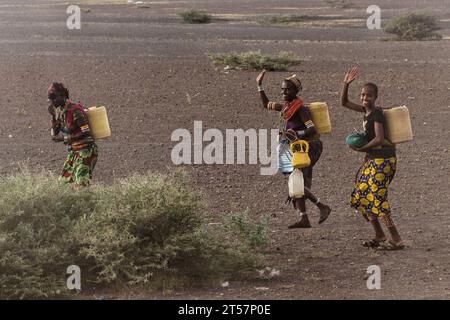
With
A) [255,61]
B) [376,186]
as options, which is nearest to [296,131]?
[376,186]

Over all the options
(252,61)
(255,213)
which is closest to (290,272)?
(255,213)

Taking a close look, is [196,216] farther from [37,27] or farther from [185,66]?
[37,27]

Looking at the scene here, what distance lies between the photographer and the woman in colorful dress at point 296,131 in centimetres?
1105

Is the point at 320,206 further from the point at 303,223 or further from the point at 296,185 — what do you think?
the point at 296,185

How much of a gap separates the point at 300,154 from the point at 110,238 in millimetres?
2776

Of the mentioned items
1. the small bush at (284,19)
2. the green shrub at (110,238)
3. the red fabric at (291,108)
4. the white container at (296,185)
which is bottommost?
the green shrub at (110,238)

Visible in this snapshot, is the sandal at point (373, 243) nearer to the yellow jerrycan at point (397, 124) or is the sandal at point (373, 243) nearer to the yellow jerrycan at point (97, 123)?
the yellow jerrycan at point (397, 124)

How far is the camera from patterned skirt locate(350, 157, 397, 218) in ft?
33.8

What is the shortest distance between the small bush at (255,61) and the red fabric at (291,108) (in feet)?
44.9

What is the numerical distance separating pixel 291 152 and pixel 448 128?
7.64m

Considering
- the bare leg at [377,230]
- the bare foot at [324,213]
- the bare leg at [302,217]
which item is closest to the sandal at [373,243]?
the bare leg at [377,230]

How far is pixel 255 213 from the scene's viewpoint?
1261 centimetres

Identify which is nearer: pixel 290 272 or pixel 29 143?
pixel 290 272

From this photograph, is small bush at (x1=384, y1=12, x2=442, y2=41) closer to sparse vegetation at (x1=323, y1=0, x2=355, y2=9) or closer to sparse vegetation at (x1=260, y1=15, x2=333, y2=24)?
sparse vegetation at (x1=260, y1=15, x2=333, y2=24)
